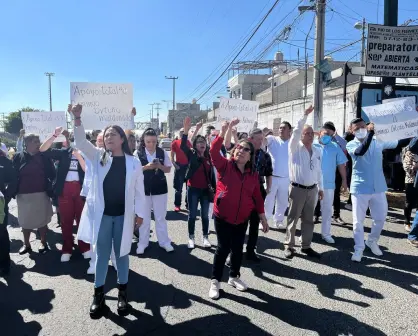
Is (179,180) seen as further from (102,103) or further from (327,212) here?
(327,212)

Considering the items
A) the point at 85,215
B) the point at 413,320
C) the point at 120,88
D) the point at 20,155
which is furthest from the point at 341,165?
the point at 20,155

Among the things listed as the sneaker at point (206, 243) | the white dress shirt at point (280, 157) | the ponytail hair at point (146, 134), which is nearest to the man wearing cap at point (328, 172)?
the white dress shirt at point (280, 157)

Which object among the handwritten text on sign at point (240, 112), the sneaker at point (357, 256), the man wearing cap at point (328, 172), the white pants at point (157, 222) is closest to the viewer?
the sneaker at point (357, 256)

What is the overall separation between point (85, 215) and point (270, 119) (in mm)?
19457

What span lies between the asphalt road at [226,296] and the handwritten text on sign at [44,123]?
1.94 m

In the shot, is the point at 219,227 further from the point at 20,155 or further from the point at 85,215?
the point at 20,155

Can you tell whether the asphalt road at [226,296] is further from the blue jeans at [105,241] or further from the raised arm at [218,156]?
the raised arm at [218,156]

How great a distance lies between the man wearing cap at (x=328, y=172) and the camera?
588 cm

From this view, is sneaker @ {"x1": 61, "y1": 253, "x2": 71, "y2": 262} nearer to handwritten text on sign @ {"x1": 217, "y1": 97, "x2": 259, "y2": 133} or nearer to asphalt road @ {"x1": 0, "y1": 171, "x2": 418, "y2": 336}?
asphalt road @ {"x1": 0, "y1": 171, "x2": 418, "y2": 336}

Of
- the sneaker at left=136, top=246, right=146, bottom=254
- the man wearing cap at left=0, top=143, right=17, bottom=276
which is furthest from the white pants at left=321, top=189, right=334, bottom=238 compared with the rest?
the man wearing cap at left=0, top=143, right=17, bottom=276

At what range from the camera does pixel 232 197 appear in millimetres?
3791

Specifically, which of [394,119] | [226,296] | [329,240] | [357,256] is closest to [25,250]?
[226,296]

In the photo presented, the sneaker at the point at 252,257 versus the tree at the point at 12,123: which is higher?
the tree at the point at 12,123

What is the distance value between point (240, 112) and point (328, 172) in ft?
6.13
